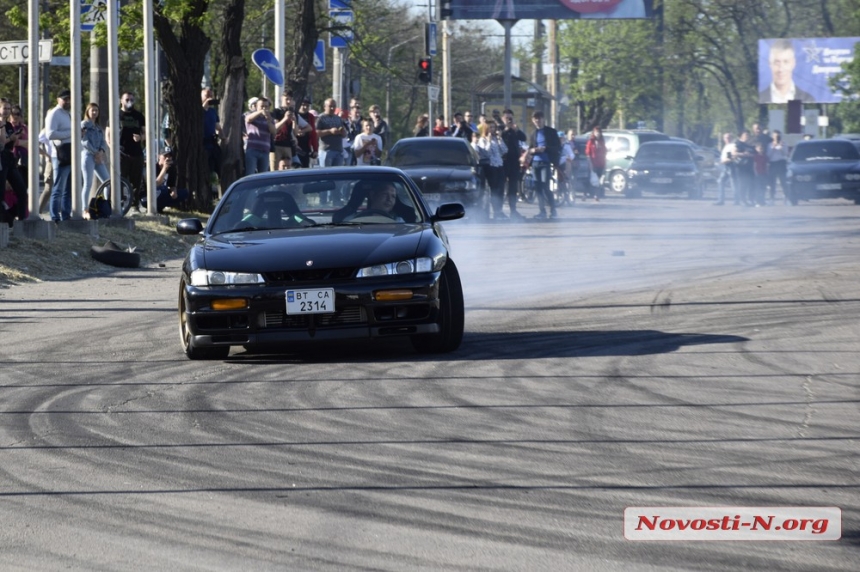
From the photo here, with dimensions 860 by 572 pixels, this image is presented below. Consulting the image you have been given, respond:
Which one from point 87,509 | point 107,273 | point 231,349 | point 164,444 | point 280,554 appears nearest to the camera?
point 280,554

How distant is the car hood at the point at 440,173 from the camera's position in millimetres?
27328

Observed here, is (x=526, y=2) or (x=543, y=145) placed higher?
(x=526, y=2)

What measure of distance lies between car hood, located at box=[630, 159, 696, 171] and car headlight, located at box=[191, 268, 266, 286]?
3332cm

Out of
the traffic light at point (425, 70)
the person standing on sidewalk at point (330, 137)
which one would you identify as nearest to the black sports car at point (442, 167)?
the person standing on sidewalk at point (330, 137)

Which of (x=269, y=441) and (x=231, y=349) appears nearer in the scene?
(x=269, y=441)

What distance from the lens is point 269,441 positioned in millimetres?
7352

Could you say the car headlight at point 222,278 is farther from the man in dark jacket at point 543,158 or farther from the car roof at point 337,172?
the man in dark jacket at point 543,158

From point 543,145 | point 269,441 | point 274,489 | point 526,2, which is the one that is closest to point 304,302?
point 269,441

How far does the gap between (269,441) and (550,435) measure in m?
1.31

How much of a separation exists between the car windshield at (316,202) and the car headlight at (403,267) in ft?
3.39

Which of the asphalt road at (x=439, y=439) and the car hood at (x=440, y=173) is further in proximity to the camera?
the car hood at (x=440, y=173)

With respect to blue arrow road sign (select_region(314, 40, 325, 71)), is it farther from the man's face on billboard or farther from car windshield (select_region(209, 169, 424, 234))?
the man's face on billboard

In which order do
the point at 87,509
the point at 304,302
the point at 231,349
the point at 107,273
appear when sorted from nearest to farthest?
the point at 87,509
the point at 304,302
the point at 231,349
the point at 107,273

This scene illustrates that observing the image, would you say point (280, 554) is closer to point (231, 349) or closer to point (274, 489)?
point (274, 489)
